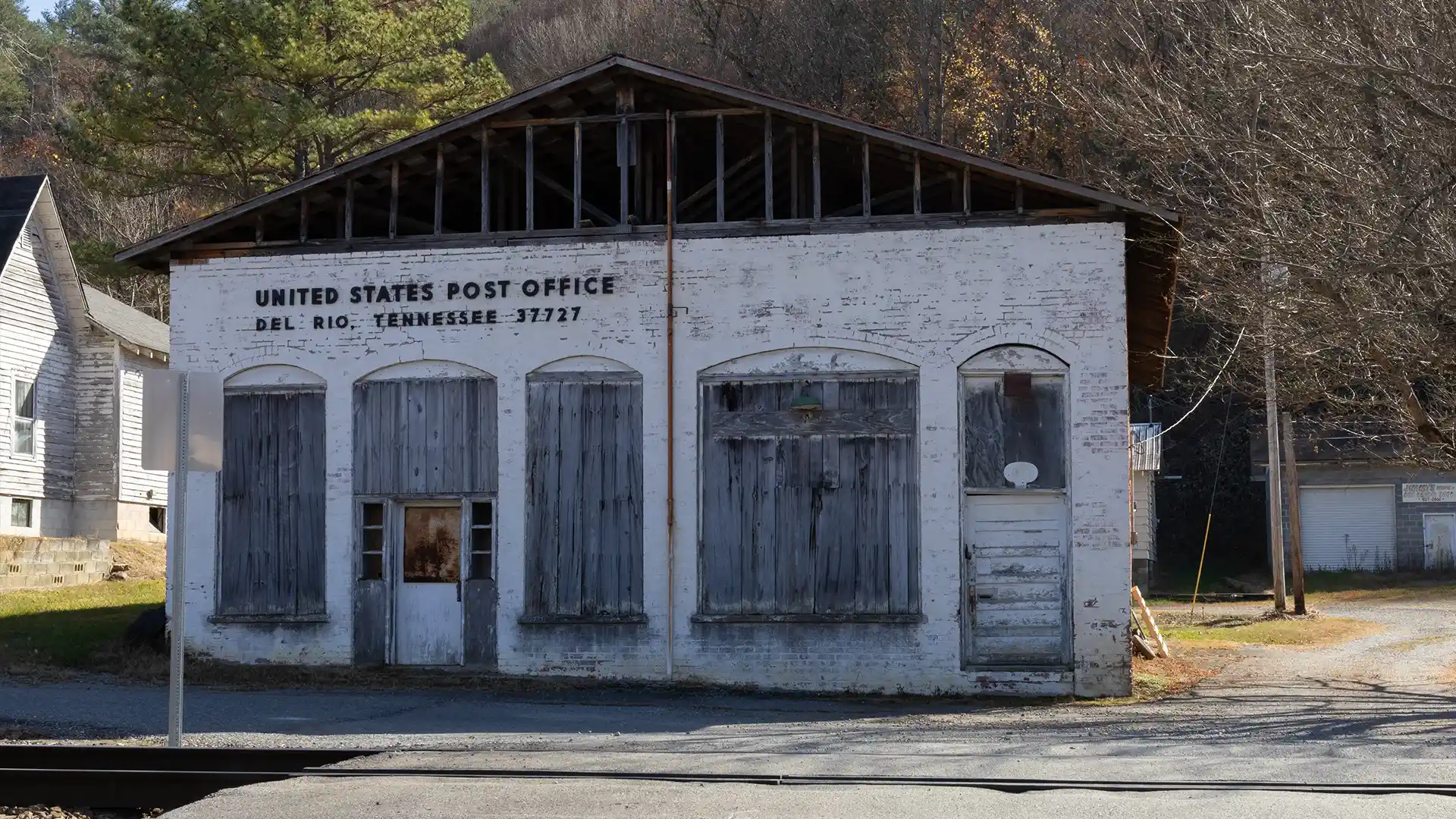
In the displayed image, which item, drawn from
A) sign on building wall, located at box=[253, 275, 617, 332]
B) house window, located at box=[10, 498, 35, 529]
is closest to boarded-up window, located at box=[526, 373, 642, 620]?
sign on building wall, located at box=[253, 275, 617, 332]

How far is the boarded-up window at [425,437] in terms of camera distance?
17375 millimetres

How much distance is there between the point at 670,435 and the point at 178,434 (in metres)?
7.23

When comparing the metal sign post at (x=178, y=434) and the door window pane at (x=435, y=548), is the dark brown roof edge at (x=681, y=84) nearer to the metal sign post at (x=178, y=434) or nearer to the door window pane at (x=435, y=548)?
the door window pane at (x=435, y=548)

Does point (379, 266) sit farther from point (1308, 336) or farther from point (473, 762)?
point (1308, 336)

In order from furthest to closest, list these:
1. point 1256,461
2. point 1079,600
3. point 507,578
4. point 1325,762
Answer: point 1256,461, point 507,578, point 1079,600, point 1325,762

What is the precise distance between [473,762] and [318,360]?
→ 7.98 meters

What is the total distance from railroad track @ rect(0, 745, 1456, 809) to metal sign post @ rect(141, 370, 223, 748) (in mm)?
427

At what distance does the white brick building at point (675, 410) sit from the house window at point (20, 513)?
51.0 ft

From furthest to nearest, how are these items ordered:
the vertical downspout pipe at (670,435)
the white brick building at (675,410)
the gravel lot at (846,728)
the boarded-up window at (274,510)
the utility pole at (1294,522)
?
the utility pole at (1294,522) < the boarded-up window at (274,510) < the vertical downspout pipe at (670,435) < the white brick building at (675,410) < the gravel lot at (846,728)

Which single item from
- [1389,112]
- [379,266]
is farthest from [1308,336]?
[379,266]

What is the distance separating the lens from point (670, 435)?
16.8m

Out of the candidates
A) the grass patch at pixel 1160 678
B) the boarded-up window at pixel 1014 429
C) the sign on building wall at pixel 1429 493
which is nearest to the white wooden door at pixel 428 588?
the boarded-up window at pixel 1014 429

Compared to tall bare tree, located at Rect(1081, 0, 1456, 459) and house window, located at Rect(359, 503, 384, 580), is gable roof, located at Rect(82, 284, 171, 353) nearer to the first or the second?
house window, located at Rect(359, 503, 384, 580)

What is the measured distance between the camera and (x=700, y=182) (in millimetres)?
19266
